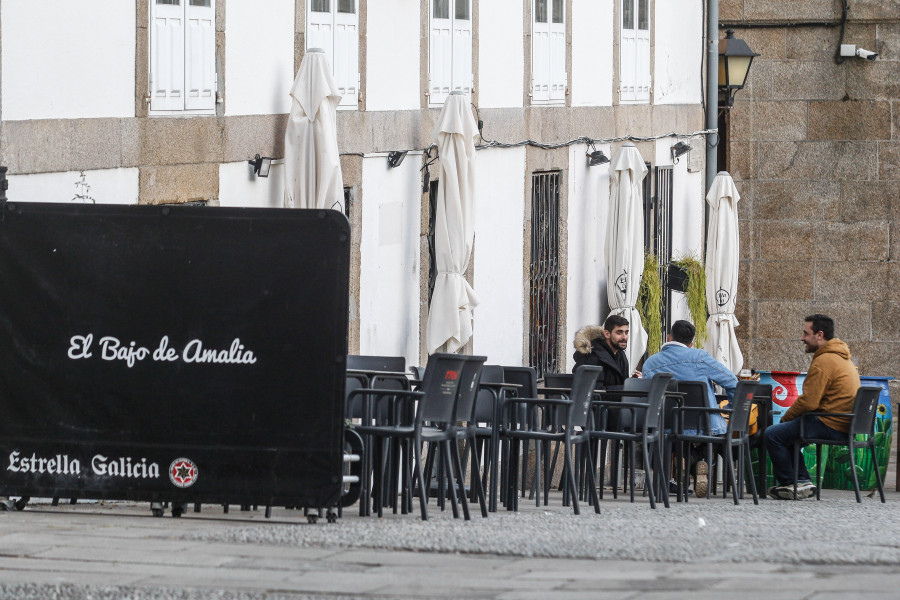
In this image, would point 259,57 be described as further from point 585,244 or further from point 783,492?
point 585,244

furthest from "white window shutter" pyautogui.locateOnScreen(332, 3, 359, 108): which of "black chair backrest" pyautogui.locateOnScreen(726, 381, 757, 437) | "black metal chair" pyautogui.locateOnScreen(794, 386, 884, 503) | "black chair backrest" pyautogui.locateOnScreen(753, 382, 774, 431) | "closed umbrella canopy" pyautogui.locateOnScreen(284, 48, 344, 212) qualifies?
"black metal chair" pyautogui.locateOnScreen(794, 386, 884, 503)

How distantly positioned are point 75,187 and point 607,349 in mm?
4751

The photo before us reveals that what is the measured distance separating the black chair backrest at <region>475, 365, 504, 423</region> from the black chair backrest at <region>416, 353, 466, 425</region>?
1.57 meters

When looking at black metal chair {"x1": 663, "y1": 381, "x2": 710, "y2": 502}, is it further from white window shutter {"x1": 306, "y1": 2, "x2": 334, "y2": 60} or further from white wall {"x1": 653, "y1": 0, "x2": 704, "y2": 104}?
white wall {"x1": 653, "y1": 0, "x2": 704, "y2": 104}

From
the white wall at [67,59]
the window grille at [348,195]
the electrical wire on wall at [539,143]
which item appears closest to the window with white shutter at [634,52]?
the electrical wire on wall at [539,143]

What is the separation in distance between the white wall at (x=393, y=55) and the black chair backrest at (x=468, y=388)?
5820mm

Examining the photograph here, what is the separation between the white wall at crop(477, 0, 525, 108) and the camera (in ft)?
57.2

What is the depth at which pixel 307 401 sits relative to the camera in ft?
28.3

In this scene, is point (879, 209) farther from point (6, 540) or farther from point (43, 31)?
Result: point (6, 540)

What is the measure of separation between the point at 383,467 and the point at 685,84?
14301mm

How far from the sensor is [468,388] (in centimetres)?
973

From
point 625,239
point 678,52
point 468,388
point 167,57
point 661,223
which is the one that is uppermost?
point 678,52

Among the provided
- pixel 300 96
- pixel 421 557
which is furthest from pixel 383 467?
pixel 300 96

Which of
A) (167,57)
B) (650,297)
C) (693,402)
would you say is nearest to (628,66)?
(650,297)
